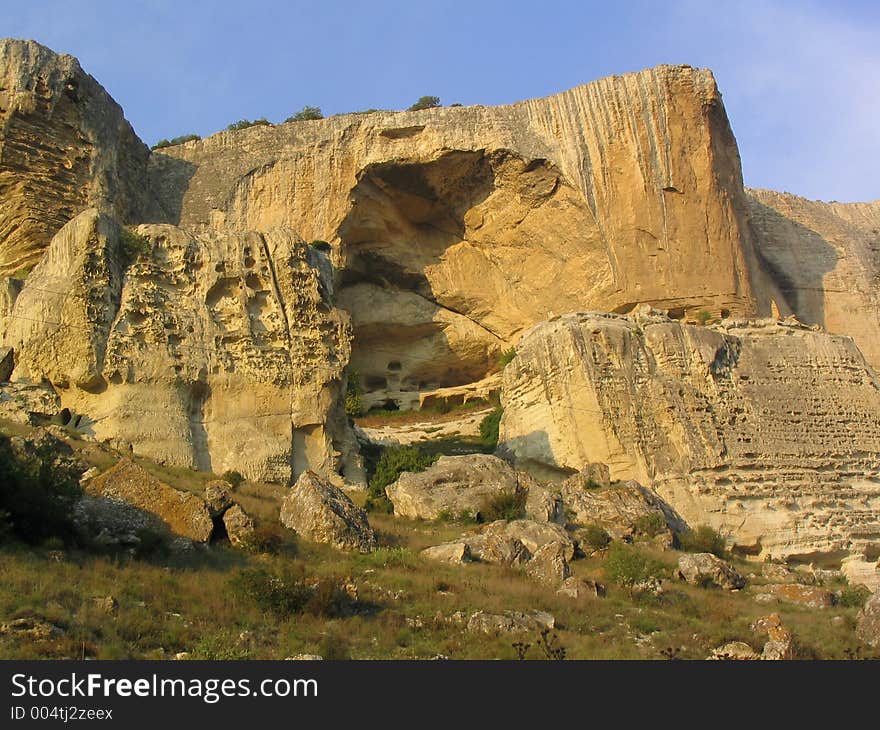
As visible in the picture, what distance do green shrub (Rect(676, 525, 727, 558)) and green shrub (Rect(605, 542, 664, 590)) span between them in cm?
281

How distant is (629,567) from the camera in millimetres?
13352

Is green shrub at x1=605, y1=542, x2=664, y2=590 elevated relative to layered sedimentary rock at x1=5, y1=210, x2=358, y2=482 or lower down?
lower down

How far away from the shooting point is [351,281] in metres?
34.4

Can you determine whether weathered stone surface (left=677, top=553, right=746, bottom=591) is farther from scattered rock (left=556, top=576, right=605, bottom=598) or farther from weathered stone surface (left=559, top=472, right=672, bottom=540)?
weathered stone surface (left=559, top=472, right=672, bottom=540)

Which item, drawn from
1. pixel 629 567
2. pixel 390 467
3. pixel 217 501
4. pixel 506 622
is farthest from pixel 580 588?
pixel 390 467

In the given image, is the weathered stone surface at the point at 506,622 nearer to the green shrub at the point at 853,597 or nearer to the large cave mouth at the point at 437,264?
the green shrub at the point at 853,597

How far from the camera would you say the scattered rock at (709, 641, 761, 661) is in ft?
32.1

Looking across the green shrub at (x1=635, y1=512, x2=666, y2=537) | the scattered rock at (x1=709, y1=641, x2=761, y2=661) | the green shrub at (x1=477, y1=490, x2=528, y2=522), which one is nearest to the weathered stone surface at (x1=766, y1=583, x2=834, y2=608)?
the green shrub at (x1=635, y1=512, x2=666, y2=537)

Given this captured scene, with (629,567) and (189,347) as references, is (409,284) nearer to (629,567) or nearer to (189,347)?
(189,347)

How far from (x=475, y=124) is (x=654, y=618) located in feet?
72.8

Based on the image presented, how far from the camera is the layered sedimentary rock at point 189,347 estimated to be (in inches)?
778

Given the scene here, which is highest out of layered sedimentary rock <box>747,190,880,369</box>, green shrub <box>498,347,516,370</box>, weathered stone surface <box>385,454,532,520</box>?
layered sedimentary rock <box>747,190,880,369</box>

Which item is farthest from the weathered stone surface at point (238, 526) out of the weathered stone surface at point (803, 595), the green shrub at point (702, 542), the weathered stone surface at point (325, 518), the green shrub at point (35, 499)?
the green shrub at point (702, 542)
